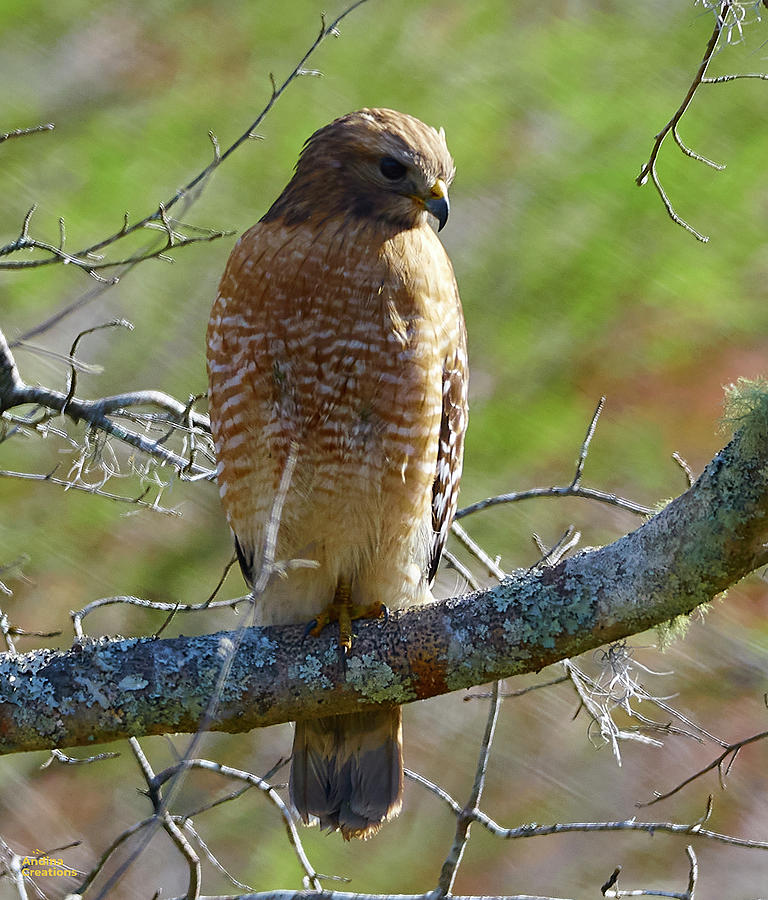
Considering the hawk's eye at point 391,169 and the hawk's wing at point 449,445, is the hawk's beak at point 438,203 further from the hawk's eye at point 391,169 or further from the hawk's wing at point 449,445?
the hawk's wing at point 449,445

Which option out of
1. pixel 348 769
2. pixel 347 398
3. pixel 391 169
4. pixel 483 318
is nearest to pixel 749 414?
pixel 347 398

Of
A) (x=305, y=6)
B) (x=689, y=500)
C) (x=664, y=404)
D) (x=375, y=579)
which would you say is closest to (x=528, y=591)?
(x=689, y=500)

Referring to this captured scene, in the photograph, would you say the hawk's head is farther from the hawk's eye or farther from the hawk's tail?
the hawk's tail

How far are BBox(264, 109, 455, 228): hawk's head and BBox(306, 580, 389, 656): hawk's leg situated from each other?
3.03 feet

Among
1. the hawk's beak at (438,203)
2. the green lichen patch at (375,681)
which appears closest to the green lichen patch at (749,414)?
the green lichen patch at (375,681)

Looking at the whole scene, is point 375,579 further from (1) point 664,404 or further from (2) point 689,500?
(1) point 664,404

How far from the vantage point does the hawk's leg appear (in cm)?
240

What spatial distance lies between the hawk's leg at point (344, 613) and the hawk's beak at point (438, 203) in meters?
0.93

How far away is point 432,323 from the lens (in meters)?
2.66

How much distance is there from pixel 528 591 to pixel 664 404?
3.07m

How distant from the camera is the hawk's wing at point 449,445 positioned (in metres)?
2.78

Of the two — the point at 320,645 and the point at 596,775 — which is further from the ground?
the point at 320,645

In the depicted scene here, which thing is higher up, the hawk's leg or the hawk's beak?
the hawk's beak

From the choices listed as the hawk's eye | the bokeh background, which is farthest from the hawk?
the bokeh background
